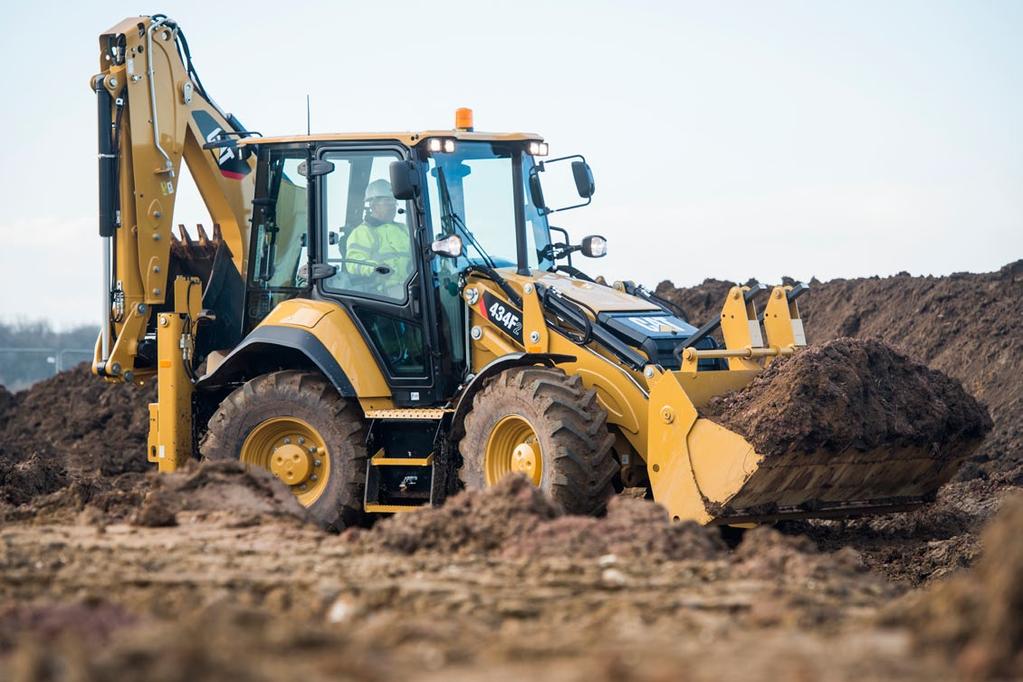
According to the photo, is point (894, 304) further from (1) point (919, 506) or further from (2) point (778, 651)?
(2) point (778, 651)

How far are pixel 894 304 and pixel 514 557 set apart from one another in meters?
12.6

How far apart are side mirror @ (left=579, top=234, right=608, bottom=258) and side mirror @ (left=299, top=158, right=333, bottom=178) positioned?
2.11m

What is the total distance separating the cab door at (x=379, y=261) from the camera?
1030cm

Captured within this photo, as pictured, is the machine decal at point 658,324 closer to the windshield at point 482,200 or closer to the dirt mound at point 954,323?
the windshield at point 482,200

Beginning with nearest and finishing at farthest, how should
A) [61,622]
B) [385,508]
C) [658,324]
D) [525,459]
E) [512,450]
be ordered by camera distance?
[61,622] < [525,459] < [512,450] < [385,508] < [658,324]

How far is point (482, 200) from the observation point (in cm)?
1053

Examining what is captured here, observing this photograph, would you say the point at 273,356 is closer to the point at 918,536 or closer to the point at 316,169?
the point at 316,169

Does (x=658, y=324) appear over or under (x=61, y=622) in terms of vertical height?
over

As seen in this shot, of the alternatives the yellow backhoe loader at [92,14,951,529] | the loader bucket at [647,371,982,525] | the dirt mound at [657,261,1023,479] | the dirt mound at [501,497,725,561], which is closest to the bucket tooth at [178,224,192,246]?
the yellow backhoe loader at [92,14,951,529]

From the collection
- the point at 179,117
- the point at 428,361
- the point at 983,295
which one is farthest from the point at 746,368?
the point at 983,295

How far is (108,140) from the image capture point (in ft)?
37.4

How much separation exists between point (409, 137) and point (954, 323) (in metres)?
9.33

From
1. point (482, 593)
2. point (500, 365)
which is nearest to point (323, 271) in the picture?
point (500, 365)

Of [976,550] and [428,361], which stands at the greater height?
[428,361]
